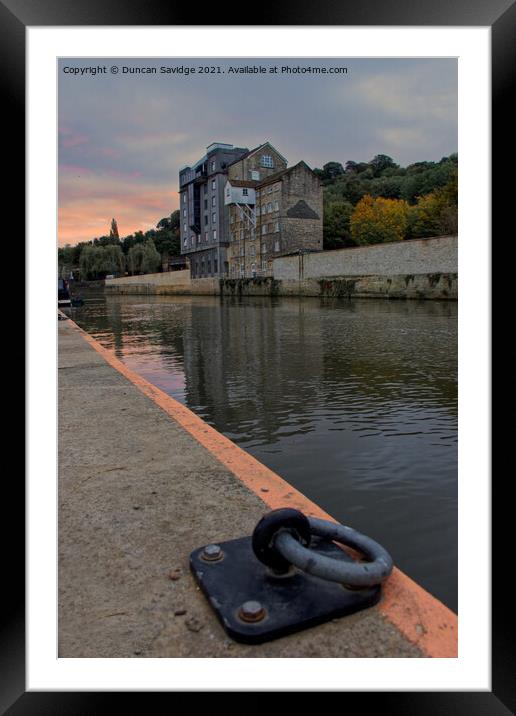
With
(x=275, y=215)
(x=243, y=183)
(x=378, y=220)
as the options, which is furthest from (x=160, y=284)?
(x=378, y=220)

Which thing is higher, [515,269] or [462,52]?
[462,52]

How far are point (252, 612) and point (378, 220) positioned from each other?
185ft

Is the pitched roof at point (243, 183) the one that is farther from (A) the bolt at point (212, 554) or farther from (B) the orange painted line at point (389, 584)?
(A) the bolt at point (212, 554)

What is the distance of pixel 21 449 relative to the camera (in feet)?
4.87

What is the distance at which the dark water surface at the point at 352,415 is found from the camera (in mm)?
3271

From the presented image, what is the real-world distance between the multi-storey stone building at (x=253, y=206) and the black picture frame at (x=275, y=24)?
46.8 m

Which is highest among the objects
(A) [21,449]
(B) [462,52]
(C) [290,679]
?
(B) [462,52]

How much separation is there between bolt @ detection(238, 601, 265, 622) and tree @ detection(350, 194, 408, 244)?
5447 cm

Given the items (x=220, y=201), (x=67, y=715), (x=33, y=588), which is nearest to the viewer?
(x=67, y=715)

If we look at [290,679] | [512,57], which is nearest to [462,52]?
[512,57]

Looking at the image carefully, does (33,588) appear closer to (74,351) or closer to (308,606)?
(308,606)

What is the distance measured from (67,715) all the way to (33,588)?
1.19 ft

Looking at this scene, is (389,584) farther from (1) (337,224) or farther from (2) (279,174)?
(1) (337,224)

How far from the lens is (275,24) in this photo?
5.05ft
